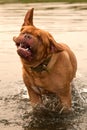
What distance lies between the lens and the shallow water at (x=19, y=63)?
7.51m

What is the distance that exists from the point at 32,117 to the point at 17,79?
94.4 inches

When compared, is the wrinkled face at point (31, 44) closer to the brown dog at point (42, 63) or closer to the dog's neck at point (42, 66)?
the brown dog at point (42, 63)

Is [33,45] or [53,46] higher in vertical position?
[33,45]

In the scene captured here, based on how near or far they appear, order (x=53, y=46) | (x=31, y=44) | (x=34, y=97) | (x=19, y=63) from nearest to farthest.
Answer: (x=31, y=44) < (x=53, y=46) < (x=34, y=97) < (x=19, y=63)

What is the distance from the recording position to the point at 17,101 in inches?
341

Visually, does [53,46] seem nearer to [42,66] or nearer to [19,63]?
[42,66]

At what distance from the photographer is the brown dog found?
6609mm

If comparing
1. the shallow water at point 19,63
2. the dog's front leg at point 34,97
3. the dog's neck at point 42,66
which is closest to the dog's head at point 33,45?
the dog's neck at point 42,66

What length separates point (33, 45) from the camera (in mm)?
6590

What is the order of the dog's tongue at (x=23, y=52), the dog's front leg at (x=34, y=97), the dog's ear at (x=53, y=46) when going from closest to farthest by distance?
1. the dog's tongue at (x=23, y=52)
2. the dog's ear at (x=53, y=46)
3. the dog's front leg at (x=34, y=97)

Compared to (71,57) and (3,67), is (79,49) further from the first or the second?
(71,57)

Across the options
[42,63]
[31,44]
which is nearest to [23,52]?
[31,44]

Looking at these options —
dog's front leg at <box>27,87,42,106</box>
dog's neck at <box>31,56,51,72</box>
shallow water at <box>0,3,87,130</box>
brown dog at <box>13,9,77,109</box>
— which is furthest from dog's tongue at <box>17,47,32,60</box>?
shallow water at <box>0,3,87,130</box>

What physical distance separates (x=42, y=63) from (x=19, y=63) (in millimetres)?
4397
